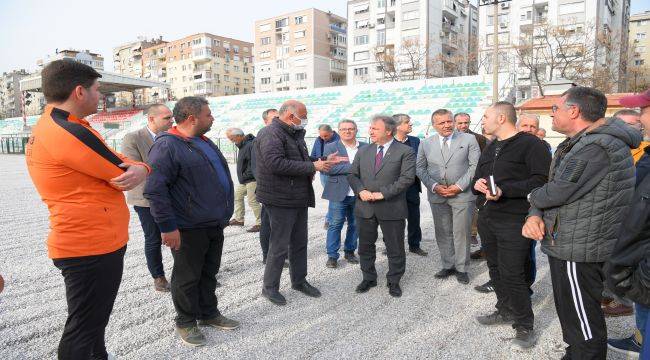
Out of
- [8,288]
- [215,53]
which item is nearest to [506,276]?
[8,288]

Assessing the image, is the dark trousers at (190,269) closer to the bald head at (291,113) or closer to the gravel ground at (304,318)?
the gravel ground at (304,318)

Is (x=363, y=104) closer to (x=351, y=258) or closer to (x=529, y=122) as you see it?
(x=529, y=122)

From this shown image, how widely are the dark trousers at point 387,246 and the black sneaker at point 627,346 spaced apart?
5.99 ft

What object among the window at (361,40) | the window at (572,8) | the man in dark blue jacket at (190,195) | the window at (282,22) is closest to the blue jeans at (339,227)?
the man in dark blue jacket at (190,195)

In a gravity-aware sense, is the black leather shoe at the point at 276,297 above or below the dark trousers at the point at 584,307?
below

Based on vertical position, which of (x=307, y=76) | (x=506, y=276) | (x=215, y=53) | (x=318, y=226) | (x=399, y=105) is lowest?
(x=318, y=226)

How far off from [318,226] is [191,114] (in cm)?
433

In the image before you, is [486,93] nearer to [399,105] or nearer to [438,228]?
[399,105]

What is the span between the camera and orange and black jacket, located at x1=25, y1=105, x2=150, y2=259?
2.05 m

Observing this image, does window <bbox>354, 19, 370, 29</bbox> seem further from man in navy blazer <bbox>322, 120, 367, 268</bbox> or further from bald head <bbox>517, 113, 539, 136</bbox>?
bald head <bbox>517, 113, 539, 136</bbox>

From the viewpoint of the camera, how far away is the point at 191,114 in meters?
3.13

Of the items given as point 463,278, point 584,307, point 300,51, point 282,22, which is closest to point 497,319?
point 463,278

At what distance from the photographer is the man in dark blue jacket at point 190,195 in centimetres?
300

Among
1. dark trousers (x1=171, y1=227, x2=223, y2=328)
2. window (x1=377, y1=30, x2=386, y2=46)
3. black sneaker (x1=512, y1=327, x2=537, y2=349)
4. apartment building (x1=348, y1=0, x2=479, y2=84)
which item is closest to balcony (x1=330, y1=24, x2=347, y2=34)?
apartment building (x1=348, y1=0, x2=479, y2=84)
